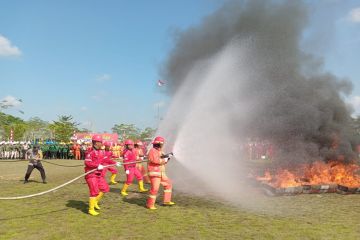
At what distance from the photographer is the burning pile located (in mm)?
12163

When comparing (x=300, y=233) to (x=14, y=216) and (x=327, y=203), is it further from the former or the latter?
(x=14, y=216)

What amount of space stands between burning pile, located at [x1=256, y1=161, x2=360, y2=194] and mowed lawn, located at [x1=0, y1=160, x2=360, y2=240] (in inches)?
22.9

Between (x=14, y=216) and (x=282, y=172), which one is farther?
(x=282, y=172)

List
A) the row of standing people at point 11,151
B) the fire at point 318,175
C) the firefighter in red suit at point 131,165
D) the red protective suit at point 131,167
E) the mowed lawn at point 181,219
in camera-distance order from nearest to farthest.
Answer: the mowed lawn at point 181,219
the red protective suit at point 131,167
the firefighter in red suit at point 131,165
the fire at point 318,175
the row of standing people at point 11,151

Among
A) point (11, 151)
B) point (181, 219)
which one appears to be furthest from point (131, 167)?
point (11, 151)

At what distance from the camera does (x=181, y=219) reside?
324 inches

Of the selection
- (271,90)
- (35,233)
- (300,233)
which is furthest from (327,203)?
(35,233)

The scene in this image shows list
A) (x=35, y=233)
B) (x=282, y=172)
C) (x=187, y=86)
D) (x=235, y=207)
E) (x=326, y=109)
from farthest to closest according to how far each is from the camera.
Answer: (x=187, y=86) → (x=326, y=109) → (x=282, y=172) → (x=235, y=207) → (x=35, y=233)

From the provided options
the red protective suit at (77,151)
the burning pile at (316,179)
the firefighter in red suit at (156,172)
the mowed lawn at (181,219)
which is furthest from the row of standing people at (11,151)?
the firefighter in red suit at (156,172)

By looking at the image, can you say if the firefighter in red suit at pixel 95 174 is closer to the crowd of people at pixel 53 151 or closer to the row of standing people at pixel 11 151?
the crowd of people at pixel 53 151

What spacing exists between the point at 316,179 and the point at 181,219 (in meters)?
7.51

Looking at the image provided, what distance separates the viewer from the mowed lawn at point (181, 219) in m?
6.97

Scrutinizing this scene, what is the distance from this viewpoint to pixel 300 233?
7.07 meters

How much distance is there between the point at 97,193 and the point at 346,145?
1145cm
